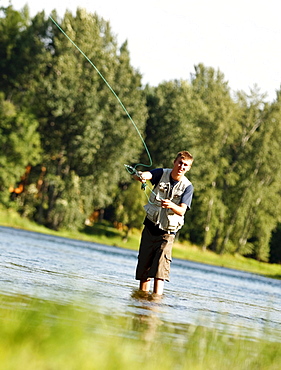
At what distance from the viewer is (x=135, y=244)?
48625mm

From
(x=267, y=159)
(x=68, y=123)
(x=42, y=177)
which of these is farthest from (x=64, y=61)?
(x=267, y=159)

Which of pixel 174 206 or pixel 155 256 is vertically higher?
pixel 174 206

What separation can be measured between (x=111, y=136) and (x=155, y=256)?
37909 millimetres

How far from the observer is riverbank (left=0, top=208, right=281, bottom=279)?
43812 millimetres

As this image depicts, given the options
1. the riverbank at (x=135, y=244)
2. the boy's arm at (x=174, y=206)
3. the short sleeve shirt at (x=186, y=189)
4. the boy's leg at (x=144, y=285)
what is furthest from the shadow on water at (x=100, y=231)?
the boy's arm at (x=174, y=206)

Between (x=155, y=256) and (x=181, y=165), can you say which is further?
(x=155, y=256)

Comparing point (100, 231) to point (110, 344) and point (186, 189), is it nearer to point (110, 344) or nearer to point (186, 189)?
point (186, 189)

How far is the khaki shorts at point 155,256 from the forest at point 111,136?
35929mm

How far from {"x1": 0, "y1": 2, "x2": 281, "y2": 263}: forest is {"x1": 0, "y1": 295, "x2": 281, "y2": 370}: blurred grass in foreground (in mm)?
39111

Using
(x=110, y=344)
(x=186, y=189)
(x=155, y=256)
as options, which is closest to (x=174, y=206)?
(x=186, y=189)

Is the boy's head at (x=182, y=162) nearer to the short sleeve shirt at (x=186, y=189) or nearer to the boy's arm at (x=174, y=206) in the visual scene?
the short sleeve shirt at (x=186, y=189)

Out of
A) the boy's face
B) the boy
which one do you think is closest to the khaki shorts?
the boy

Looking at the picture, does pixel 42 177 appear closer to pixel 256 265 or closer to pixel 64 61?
pixel 64 61

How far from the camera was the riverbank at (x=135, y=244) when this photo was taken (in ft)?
144
